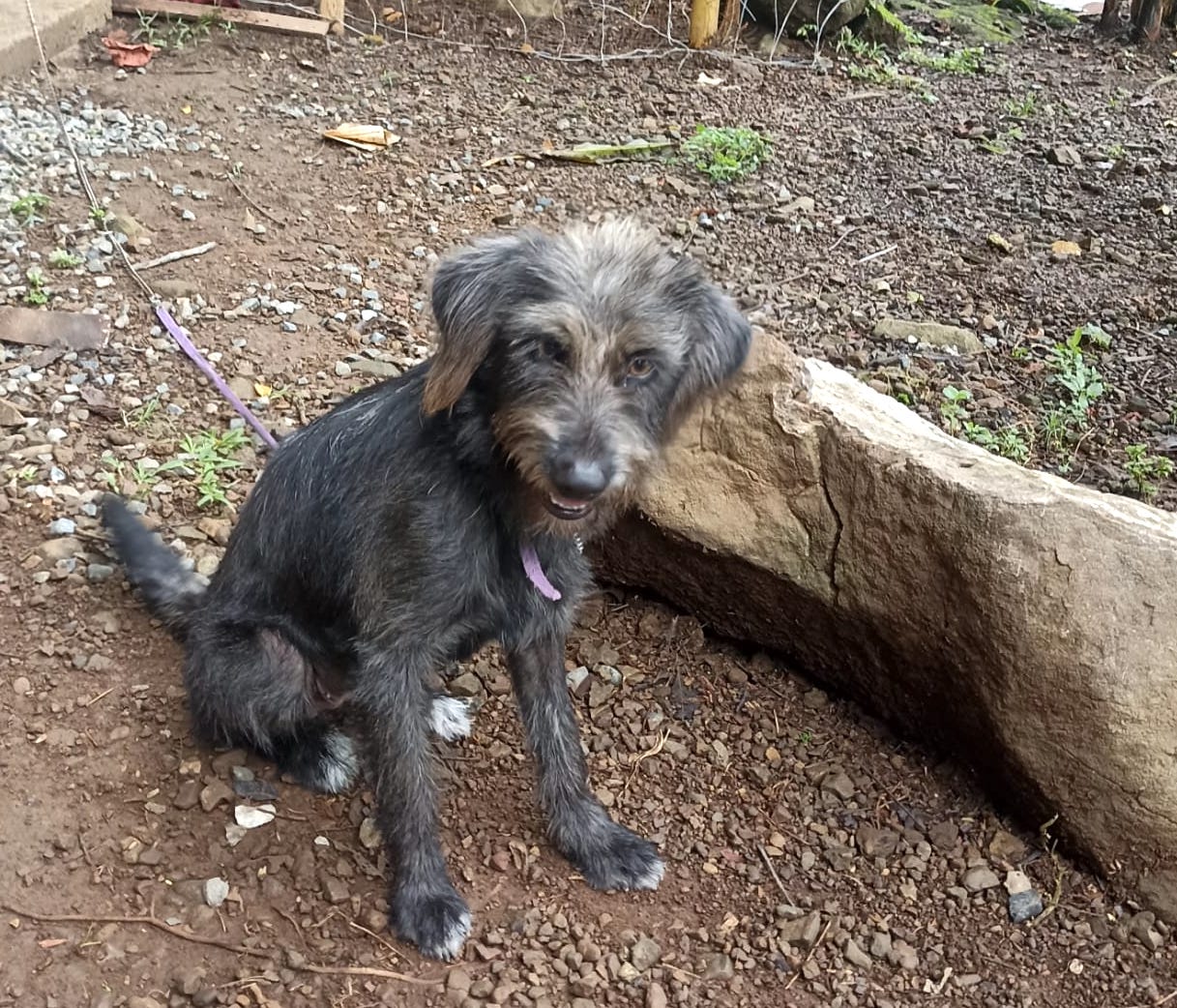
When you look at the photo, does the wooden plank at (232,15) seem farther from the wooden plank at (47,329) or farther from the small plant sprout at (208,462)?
the small plant sprout at (208,462)

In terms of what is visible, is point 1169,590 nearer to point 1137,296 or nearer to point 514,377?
point 514,377

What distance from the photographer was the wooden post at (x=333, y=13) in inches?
330

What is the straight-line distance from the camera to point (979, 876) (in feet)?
11.2

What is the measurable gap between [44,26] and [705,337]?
250 inches

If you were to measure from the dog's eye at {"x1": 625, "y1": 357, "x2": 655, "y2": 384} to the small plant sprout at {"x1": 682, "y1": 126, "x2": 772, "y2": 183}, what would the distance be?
4.55 metres

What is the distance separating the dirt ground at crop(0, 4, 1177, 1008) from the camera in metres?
3.19

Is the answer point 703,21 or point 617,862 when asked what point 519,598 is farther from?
point 703,21

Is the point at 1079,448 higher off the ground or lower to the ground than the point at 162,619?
higher

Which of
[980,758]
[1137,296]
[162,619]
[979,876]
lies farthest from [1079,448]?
[162,619]

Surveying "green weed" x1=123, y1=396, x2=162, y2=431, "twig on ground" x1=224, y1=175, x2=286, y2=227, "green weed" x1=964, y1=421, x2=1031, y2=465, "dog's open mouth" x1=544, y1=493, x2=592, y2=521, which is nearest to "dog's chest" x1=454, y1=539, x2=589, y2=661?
"dog's open mouth" x1=544, y1=493, x2=592, y2=521

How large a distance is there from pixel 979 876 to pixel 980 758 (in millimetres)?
377

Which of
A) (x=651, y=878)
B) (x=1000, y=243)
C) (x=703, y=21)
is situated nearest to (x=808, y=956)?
(x=651, y=878)

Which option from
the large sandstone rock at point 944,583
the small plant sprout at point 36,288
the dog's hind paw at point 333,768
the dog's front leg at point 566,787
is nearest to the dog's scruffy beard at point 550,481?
the dog's front leg at point 566,787

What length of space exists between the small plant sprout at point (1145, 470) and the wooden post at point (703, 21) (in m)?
5.29
